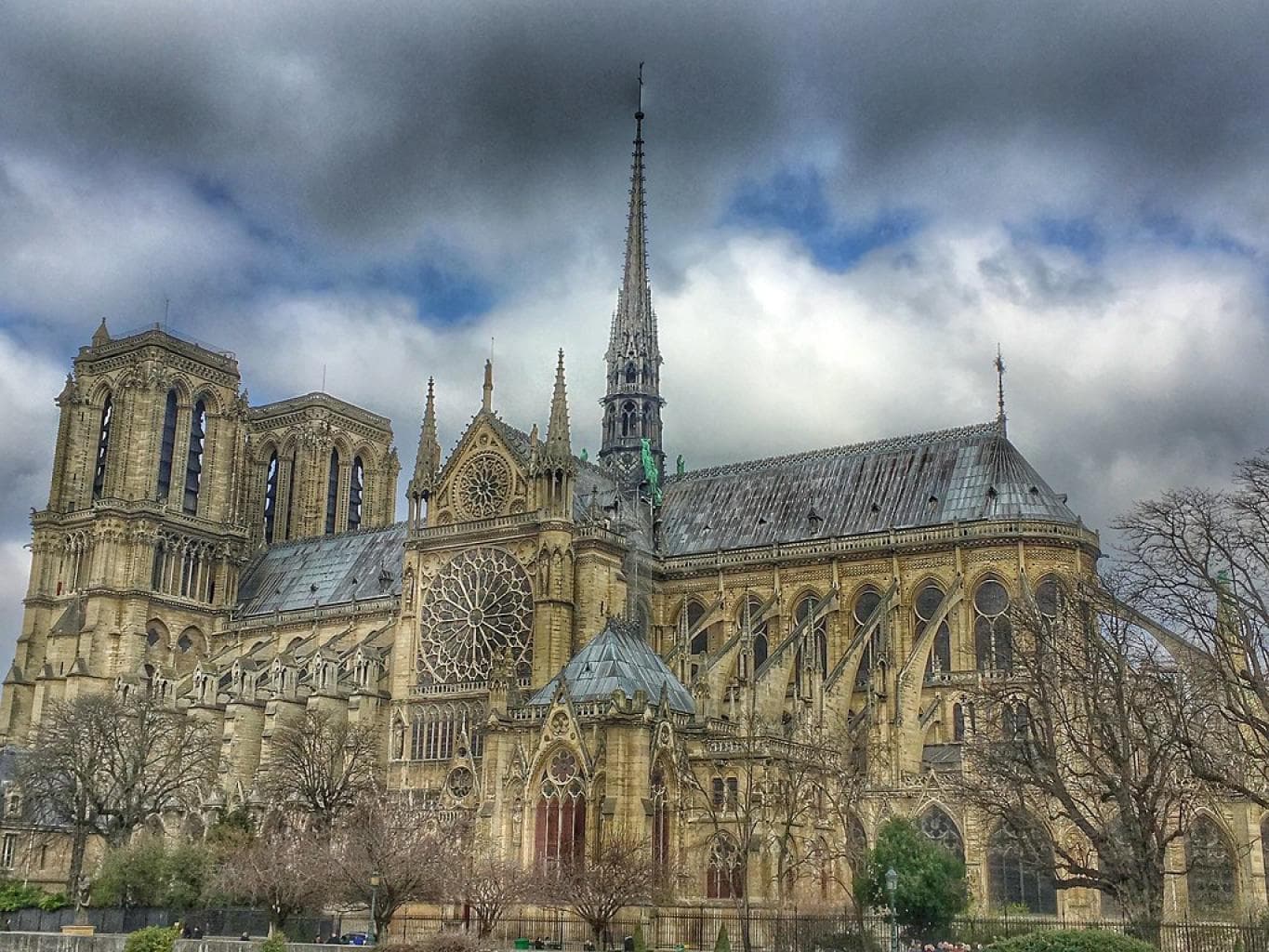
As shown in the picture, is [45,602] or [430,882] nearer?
[430,882]

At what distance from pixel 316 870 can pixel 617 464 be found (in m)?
43.1

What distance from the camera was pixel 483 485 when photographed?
7388cm

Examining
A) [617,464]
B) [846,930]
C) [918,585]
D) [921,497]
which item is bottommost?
[846,930]

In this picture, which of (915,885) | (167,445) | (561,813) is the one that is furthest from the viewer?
(167,445)

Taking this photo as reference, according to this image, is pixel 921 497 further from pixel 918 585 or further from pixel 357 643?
pixel 357 643

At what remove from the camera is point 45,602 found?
92875mm

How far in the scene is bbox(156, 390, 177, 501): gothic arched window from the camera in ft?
315

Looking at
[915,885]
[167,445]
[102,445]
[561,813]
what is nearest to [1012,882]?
[915,885]

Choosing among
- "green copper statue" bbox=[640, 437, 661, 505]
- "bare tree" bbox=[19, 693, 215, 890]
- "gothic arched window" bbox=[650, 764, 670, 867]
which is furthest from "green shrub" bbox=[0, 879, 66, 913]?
"green copper statue" bbox=[640, 437, 661, 505]

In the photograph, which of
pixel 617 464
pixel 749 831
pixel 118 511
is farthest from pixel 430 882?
pixel 118 511

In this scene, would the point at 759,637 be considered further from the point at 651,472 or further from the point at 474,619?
the point at 651,472

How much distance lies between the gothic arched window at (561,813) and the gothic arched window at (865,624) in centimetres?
1821

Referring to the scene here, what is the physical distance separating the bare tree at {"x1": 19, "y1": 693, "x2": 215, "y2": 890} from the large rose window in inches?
483

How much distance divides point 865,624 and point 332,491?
5585 cm
